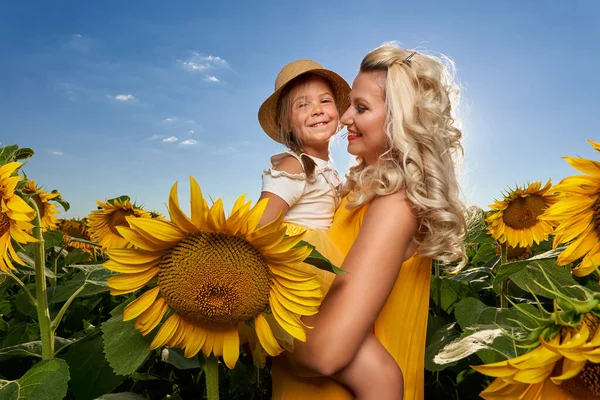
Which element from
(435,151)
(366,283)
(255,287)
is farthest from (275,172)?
(255,287)

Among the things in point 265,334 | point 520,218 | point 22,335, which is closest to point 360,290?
point 265,334

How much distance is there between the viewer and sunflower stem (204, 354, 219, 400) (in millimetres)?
1389

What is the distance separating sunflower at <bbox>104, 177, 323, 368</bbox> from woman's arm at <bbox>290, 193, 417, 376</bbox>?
440mm

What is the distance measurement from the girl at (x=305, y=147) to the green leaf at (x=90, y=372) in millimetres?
694

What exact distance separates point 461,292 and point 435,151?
1.67 metres

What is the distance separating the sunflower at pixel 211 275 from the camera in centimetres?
124

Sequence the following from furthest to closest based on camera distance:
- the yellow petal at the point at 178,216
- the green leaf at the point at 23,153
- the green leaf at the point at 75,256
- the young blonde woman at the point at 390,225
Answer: the green leaf at the point at 75,256
the green leaf at the point at 23,153
the young blonde woman at the point at 390,225
the yellow petal at the point at 178,216

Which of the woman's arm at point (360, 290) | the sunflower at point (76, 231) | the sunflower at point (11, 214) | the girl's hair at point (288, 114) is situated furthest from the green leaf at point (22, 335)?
the sunflower at point (76, 231)

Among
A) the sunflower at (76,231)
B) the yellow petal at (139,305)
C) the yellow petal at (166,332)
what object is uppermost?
the sunflower at (76,231)

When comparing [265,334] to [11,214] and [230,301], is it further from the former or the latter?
[11,214]

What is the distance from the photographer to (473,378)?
3.14 m

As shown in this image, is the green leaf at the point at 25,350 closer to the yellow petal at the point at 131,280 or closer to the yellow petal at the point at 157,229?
the yellow petal at the point at 131,280

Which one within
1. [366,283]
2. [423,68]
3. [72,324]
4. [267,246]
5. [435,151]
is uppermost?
[423,68]

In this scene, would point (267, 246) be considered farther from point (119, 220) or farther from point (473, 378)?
point (119, 220)
